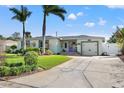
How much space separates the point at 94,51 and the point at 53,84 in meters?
15.6

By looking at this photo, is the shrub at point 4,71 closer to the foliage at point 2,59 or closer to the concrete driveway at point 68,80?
the concrete driveway at point 68,80

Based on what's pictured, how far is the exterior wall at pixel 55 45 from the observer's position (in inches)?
957

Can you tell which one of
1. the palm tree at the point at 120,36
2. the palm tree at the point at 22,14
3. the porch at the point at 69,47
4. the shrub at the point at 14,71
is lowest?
the shrub at the point at 14,71

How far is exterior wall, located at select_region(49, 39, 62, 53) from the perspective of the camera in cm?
2431

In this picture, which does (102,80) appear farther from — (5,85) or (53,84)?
(5,85)

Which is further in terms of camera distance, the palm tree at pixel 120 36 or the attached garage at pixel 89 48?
the palm tree at pixel 120 36

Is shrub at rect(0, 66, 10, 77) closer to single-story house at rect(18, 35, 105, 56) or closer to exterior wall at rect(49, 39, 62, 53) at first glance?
single-story house at rect(18, 35, 105, 56)

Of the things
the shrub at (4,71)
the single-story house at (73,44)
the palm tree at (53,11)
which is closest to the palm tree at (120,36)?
the single-story house at (73,44)

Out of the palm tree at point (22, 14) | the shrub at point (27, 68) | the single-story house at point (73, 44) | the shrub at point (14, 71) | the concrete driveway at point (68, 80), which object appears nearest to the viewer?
the concrete driveway at point (68, 80)

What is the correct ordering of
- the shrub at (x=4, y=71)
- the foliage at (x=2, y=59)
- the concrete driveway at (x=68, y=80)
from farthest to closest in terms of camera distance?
1. the foliage at (x=2, y=59)
2. the shrub at (x=4, y=71)
3. the concrete driveway at (x=68, y=80)

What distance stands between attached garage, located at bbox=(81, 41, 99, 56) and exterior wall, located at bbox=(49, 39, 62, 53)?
7.81 feet

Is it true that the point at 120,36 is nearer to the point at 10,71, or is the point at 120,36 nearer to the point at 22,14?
the point at 22,14

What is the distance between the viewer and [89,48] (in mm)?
27203

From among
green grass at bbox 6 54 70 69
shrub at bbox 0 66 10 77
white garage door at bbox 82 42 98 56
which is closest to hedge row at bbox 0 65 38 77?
shrub at bbox 0 66 10 77
